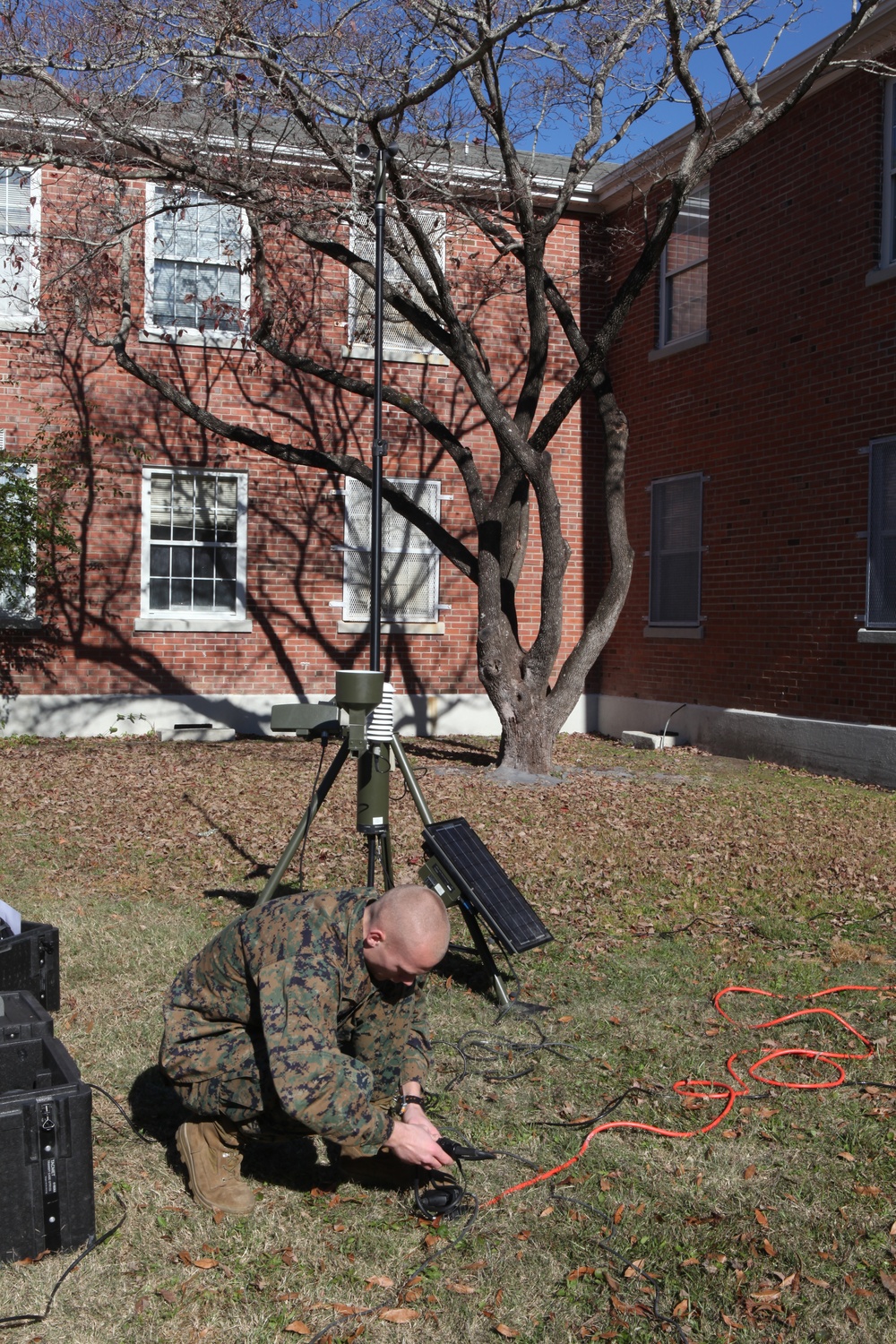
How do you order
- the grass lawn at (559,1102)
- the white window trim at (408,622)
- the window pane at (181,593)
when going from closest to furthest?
1. the grass lawn at (559,1102)
2. the window pane at (181,593)
3. the white window trim at (408,622)

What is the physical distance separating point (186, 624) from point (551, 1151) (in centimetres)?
1151

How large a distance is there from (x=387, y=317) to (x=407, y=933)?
13.0 m

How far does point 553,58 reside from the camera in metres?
11.0

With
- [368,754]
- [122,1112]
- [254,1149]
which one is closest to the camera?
[254,1149]

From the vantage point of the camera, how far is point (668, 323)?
50.5 ft

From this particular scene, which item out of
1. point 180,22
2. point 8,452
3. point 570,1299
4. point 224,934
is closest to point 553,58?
point 180,22

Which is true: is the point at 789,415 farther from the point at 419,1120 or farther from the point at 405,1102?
the point at 419,1120

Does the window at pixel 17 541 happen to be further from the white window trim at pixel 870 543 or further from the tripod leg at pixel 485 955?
the tripod leg at pixel 485 955

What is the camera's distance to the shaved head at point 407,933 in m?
3.28

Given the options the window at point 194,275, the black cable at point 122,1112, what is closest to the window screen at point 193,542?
the window at point 194,275

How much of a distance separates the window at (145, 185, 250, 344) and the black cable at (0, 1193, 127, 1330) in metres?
12.4

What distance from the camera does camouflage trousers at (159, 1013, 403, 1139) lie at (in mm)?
3555

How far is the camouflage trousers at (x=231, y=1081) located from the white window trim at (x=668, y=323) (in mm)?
12349

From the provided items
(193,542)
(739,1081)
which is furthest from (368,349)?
(739,1081)
